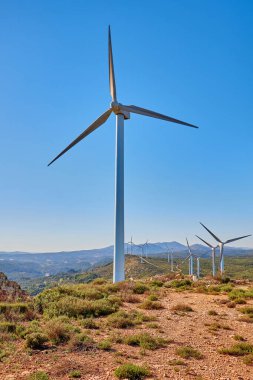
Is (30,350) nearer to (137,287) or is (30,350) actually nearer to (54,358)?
(54,358)

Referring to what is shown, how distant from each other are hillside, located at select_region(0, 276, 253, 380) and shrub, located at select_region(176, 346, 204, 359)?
0.04 metres

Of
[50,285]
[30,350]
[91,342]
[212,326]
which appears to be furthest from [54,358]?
[50,285]

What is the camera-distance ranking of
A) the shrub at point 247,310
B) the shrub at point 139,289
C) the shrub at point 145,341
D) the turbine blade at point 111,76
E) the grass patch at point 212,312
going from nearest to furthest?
the shrub at point 145,341, the grass patch at point 212,312, the shrub at point 247,310, the shrub at point 139,289, the turbine blade at point 111,76

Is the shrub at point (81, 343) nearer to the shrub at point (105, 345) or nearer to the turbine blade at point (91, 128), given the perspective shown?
the shrub at point (105, 345)

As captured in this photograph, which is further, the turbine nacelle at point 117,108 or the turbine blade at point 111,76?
the turbine blade at point 111,76

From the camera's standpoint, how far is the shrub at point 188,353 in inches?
501

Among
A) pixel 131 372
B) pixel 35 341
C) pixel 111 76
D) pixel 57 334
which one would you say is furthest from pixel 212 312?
pixel 111 76

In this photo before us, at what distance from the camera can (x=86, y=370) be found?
36.4 ft

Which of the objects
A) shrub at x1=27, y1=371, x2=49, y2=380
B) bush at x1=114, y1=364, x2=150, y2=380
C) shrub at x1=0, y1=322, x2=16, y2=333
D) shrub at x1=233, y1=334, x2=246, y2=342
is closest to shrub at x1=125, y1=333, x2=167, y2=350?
bush at x1=114, y1=364, x2=150, y2=380

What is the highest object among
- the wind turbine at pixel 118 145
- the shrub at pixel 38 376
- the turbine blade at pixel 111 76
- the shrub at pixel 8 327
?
the turbine blade at pixel 111 76

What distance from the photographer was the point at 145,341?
1416 centimetres

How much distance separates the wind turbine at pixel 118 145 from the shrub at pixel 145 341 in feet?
60.7

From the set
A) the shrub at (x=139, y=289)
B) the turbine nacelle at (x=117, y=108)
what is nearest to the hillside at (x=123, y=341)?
the shrub at (x=139, y=289)

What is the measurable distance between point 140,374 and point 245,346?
5.39 m
